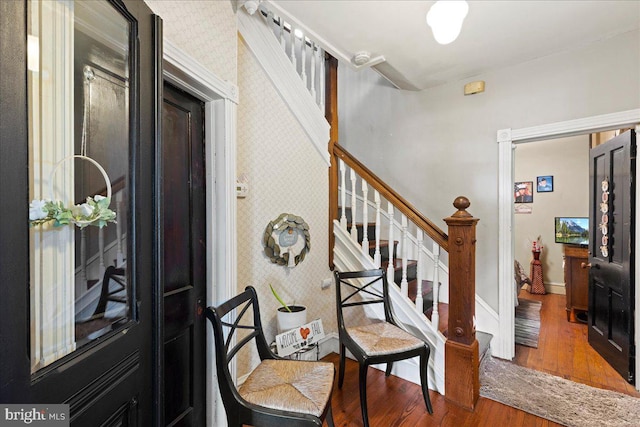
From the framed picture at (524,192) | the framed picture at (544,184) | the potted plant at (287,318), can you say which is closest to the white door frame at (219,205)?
the potted plant at (287,318)

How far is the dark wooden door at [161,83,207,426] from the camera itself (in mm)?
1474

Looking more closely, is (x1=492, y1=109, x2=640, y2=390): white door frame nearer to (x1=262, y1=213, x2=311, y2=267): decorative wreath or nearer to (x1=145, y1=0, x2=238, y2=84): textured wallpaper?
(x1=262, y1=213, x2=311, y2=267): decorative wreath

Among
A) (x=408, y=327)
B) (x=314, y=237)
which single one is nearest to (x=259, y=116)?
(x=314, y=237)

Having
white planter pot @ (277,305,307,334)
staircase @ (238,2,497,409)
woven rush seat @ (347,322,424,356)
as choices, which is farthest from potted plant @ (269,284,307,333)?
staircase @ (238,2,497,409)

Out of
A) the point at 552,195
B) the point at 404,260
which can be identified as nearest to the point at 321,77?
the point at 404,260

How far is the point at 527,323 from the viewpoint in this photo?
3586 mm

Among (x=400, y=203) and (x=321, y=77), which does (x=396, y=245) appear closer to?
(x=400, y=203)

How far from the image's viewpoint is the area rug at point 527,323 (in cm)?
306

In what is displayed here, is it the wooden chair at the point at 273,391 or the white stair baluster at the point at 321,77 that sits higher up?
the white stair baluster at the point at 321,77

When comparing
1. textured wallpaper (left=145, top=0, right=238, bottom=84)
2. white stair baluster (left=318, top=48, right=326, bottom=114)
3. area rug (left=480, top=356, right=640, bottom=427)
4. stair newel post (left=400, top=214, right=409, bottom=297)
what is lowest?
area rug (left=480, top=356, right=640, bottom=427)

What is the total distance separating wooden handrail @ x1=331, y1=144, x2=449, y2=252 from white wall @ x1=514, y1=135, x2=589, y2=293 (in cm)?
337

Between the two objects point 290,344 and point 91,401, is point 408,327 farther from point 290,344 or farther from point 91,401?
point 91,401

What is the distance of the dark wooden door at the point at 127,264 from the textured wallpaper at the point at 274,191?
35.1 inches

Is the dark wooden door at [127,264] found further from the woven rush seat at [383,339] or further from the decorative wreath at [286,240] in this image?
the woven rush seat at [383,339]
